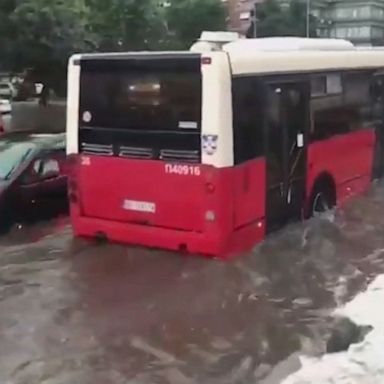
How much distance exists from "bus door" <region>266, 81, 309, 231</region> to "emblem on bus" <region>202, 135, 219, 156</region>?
1.20 m

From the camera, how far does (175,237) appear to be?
32.7 ft

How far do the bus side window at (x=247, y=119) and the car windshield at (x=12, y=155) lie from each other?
366 centimetres

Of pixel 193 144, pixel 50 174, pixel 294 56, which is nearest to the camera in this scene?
pixel 193 144

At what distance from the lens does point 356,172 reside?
44.2 feet

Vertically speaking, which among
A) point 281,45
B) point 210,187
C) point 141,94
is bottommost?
point 210,187

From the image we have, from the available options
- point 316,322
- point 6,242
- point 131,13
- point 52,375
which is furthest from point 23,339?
point 131,13

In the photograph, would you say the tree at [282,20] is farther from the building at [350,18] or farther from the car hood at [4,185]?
the car hood at [4,185]

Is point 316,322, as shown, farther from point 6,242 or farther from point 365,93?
point 365,93

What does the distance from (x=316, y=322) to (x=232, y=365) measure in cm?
135

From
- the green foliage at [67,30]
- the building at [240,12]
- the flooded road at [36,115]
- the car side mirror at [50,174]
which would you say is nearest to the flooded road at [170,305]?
the car side mirror at [50,174]

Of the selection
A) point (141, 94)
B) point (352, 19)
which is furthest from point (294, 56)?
point (352, 19)

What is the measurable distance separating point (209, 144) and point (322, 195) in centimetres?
332

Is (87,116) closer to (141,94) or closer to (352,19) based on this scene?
(141,94)

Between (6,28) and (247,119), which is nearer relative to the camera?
(247,119)
